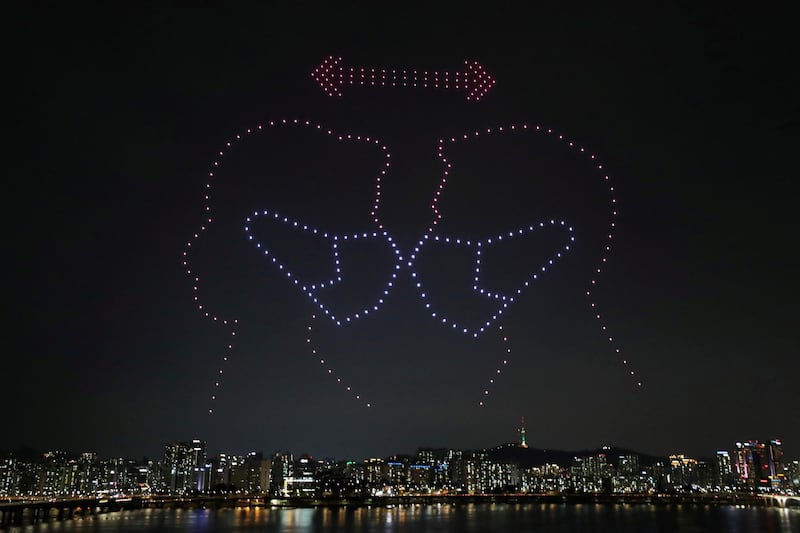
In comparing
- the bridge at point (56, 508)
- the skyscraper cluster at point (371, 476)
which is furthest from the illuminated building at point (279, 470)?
the bridge at point (56, 508)

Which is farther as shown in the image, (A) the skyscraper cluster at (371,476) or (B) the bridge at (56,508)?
(A) the skyscraper cluster at (371,476)

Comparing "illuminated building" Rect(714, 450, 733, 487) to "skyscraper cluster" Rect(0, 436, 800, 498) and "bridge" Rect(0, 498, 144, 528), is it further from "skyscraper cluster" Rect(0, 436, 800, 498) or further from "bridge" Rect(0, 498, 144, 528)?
"bridge" Rect(0, 498, 144, 528)

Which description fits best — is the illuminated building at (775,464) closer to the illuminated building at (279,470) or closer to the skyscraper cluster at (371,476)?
the skyscraper cluster at (371,476)

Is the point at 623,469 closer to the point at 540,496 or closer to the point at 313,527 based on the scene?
the point at 540,496

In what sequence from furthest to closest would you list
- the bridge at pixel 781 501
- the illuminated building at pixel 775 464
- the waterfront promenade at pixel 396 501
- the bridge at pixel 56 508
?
1. the illuminated building at pixel 775 464
2. the bridge at pixel 781 501
3. the waterfront promenade at pixel 396 501
4. the bridge at pixel 56 508

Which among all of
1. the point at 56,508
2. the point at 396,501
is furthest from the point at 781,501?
the point at 56,508

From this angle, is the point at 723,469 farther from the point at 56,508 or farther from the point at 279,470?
the point at 56,508

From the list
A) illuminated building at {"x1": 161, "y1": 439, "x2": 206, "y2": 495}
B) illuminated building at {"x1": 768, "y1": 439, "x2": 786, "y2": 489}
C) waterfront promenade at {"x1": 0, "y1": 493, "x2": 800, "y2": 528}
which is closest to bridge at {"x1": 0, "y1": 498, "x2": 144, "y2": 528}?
waterfront promenade at {"x1": 0, "y1": 493, "x2": 800, "y2": 528}

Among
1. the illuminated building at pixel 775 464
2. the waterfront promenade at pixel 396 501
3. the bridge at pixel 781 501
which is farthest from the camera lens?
the illuminated building at pixel 775 464

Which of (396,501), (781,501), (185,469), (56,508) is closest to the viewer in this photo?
(56,508)

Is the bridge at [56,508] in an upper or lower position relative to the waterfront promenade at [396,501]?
upper

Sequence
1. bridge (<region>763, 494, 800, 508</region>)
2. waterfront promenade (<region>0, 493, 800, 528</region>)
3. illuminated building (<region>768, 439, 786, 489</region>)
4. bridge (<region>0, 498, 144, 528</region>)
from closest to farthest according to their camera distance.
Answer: bridge (<region>0, 498, 144, 528</region>)
waterfront promenade (<region>0, 493, 800, 528</region>)
bridge (<region>763, 494, 800, 508</region>)
illuminated building (<region>768, 439, 786, 489</region>)

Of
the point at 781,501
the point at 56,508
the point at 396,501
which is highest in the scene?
the point at 56,508
